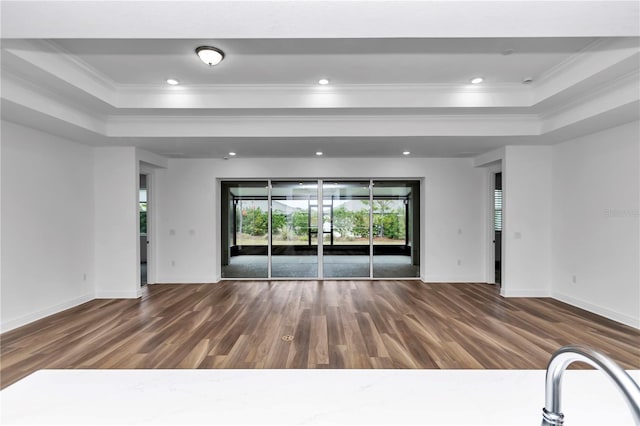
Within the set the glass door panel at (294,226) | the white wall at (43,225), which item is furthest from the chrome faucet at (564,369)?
the glass door panel at (294,226)

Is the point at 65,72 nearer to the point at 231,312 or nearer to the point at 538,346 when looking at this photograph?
the point at 231,312

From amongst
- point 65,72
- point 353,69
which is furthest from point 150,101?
point 353,69

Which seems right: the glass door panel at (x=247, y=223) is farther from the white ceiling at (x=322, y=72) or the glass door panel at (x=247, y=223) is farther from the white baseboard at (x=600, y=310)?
the white baseboard at (x=600, y=310)

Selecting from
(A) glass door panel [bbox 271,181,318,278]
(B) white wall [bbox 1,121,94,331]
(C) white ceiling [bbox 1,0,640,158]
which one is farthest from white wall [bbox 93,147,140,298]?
(A) glass door panel [bbox 271,181,318,278]

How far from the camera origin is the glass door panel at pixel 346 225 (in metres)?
6.60

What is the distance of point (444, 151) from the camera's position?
559cm

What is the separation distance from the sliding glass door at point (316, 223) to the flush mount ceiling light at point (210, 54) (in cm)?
372

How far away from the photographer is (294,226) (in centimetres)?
663

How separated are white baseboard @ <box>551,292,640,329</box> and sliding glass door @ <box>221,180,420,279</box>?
2.54m

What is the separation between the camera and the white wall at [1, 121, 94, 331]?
146 inches

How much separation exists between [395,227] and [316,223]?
180cm
